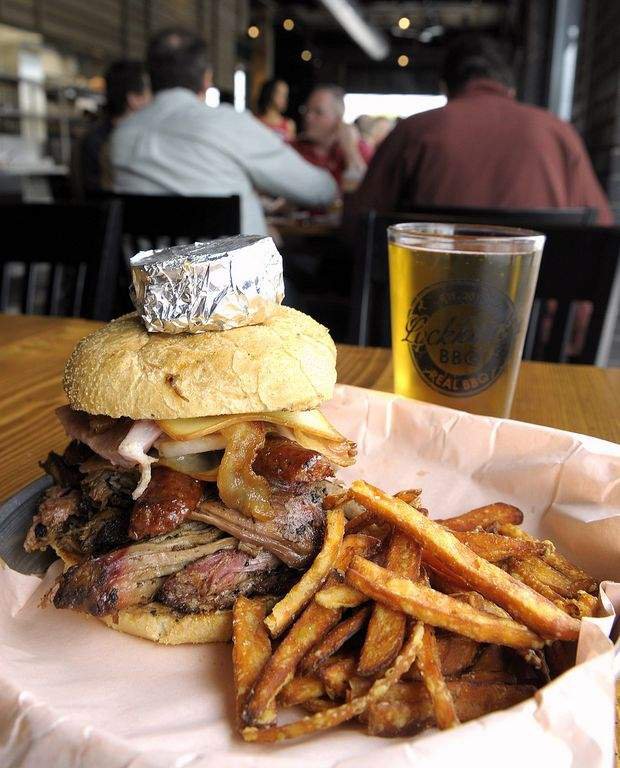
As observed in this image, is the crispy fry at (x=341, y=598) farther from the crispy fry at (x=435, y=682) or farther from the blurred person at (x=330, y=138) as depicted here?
the blurred person at (x=330, y=138)

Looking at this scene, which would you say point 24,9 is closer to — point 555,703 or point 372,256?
point 372,256

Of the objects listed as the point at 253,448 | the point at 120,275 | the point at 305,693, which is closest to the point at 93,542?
the point at 253,448

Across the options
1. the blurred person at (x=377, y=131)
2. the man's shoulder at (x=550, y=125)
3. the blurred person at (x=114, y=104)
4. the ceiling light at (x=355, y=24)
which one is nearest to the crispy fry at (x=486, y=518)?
the man's shoulder at (x=550, y=125)

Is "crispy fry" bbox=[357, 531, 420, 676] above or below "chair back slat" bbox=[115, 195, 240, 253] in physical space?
below

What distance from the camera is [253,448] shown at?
37.8 inches

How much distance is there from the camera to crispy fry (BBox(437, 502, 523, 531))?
3.33 feet

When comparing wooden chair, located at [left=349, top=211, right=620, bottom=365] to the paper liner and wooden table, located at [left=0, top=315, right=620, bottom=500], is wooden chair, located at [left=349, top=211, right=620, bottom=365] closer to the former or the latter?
wooden table, located at [left=0, top=315, right=620, bottom=500]

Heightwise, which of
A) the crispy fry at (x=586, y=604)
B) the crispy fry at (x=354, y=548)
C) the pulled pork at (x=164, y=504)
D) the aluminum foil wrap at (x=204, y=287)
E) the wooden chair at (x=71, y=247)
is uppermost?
the aluminum foil wrap at (x=204, y=287)

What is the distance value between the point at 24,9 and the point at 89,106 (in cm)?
196

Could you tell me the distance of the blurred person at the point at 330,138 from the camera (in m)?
6.07

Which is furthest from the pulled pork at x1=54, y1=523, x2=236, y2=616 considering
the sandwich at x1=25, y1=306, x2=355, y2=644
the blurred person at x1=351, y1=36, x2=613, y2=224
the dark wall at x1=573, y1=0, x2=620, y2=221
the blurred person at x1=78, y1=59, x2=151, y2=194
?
the blurred person at x1=78, y1=59, x2=151, y2=194

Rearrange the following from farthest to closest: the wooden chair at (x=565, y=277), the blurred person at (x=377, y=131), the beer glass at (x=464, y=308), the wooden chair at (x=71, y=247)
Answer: the blurred person at (x=377, y=131)
the wooden chair at (x=71, y=247)
the wooden chair at (x=565, y=277)
the beer glass at (x=464, y=308)

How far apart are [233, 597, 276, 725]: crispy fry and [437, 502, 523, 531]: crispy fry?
12.7 inches

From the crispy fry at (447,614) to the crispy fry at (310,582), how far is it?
0.09m
